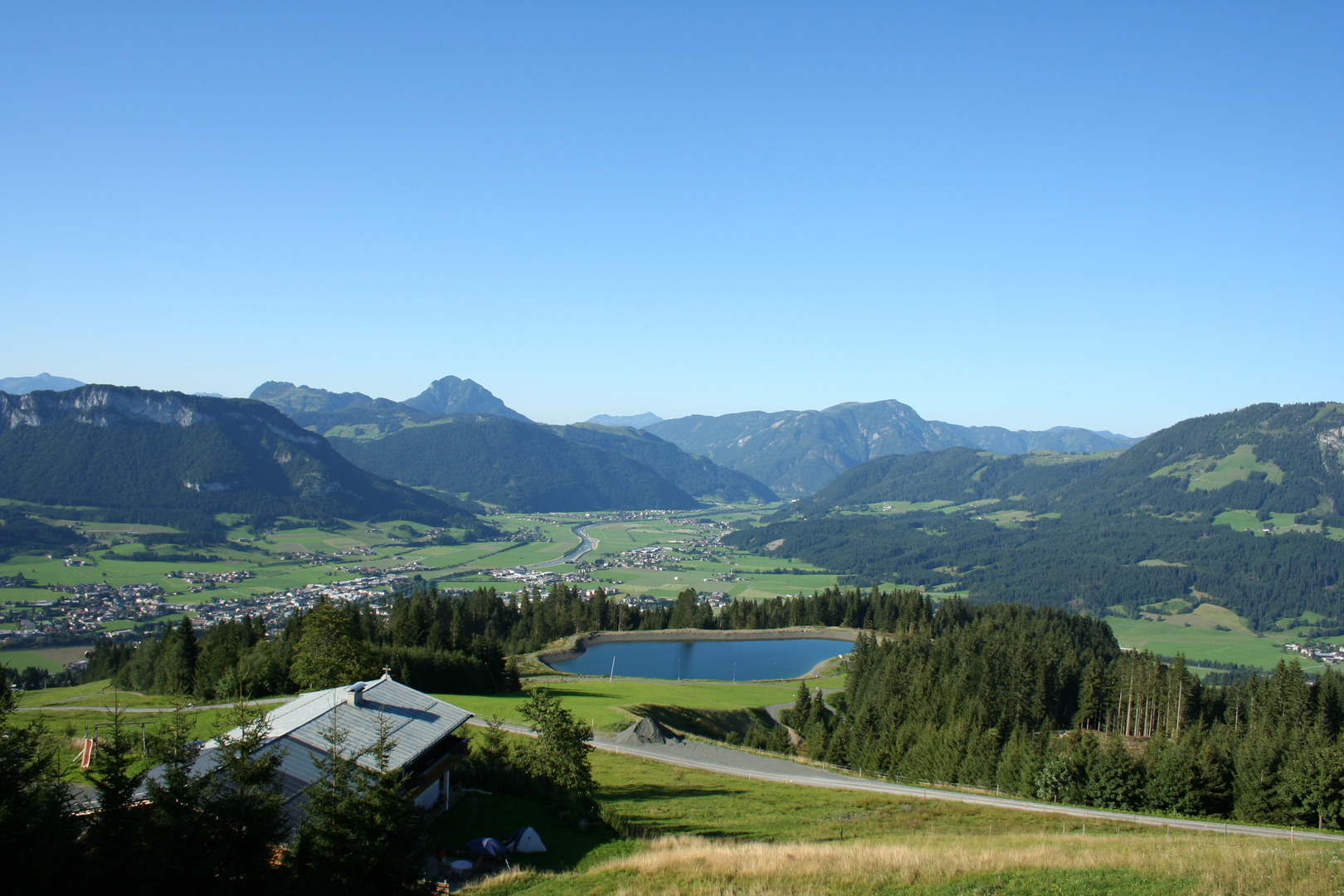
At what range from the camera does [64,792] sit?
11219 millimetres

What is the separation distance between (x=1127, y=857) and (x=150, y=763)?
19.6m

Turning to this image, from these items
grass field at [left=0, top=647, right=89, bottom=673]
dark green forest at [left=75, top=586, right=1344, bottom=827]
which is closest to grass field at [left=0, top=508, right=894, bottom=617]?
grass field at [left=0, top=647, right=89, bottom=673]

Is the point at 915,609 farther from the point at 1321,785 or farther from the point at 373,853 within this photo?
the point at 373,853

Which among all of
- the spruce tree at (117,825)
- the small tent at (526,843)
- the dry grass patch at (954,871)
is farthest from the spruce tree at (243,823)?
the small tent at (526,843)

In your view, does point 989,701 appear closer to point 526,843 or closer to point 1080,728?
point 1080,728

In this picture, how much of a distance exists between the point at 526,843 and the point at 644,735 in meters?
24.4

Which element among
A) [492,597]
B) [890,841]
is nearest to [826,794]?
[890,841]

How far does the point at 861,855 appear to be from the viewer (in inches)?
713

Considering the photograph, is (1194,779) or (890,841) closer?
(890,841)

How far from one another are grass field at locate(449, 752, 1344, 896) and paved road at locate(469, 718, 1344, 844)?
3644 millimetres

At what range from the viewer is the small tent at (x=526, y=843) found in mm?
20047

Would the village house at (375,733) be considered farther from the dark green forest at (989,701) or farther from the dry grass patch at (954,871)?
the dark green forest at (989,701)

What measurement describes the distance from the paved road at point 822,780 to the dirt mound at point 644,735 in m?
0.51

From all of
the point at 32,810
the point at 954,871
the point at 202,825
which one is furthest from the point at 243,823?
the point at 954,871
